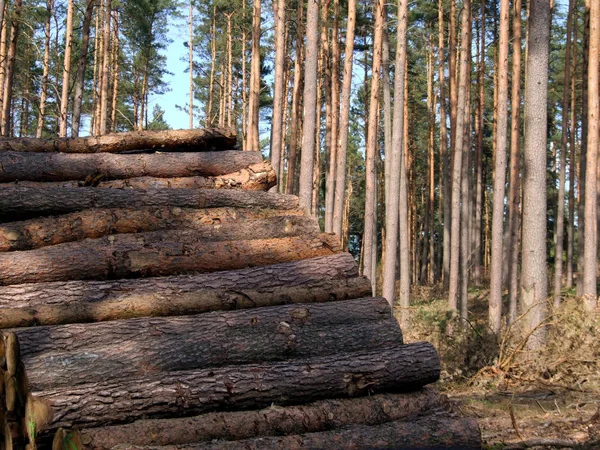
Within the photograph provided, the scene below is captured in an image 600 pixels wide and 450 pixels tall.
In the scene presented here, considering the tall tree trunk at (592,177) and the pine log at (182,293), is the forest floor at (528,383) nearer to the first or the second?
the pine log at (182,293)

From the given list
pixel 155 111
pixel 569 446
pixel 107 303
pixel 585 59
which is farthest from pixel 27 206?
pixel 155 111

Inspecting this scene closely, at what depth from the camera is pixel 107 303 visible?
5.38 meters

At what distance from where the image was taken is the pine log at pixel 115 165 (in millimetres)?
7473

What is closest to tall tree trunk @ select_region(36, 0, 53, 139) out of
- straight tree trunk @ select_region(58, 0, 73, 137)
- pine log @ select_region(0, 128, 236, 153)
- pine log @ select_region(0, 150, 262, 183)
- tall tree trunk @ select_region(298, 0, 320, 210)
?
straight tree trunk @ select_region(58, 0, 73, 137)

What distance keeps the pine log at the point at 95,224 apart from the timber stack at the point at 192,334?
0.05ft

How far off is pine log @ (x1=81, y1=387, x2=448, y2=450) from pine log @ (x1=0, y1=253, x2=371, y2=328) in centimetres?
116

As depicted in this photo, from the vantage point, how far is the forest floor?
667 centimetres

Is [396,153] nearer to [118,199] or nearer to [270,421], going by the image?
[118,199]

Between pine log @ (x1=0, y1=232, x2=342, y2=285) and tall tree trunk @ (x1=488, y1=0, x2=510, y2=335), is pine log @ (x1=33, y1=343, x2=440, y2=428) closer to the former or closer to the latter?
pine log @ (x1=0, y1=232, x2=342, y2=285)

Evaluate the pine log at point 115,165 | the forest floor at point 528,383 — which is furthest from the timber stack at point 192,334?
the forest floor at point 528,383

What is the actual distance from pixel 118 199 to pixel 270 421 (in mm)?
3349

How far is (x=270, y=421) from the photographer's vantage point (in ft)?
15.6

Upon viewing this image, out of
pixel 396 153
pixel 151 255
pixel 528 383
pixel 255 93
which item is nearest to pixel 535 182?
pixel 528 383

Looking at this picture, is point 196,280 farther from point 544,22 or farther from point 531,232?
point 544,22
